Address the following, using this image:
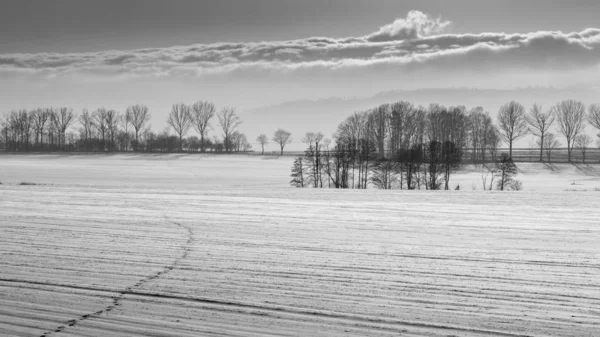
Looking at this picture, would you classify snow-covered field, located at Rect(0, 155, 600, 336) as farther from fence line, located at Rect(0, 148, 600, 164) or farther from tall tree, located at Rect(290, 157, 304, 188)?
fence line, located at Rect(0, 148, 600, 164)

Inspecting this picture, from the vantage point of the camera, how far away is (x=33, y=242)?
1227 cm

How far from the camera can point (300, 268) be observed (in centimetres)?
977

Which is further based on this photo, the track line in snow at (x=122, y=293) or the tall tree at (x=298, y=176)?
the tall tree at (x=298, y=176)

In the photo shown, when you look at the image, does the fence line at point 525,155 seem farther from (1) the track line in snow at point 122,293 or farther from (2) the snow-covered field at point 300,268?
(1) the track line in snow at point 122,293

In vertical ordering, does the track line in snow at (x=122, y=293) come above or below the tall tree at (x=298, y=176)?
above

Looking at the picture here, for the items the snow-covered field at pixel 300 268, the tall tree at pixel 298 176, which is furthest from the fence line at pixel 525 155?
the snow-covered field at pixel 300 268

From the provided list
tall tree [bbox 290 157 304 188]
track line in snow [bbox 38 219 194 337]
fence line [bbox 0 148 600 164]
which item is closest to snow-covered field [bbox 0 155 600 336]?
track line in snow [bbox 38 219 194 337]

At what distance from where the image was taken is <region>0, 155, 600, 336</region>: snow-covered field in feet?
23.2

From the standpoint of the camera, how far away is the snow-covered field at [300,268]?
7.07 m

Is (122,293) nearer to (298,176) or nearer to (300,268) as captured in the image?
(300,268)

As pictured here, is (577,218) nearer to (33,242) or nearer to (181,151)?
(33,242)

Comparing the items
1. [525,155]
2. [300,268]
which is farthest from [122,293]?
[525,155]

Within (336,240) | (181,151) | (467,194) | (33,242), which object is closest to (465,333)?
(336,240)

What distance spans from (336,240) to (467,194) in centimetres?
1127
